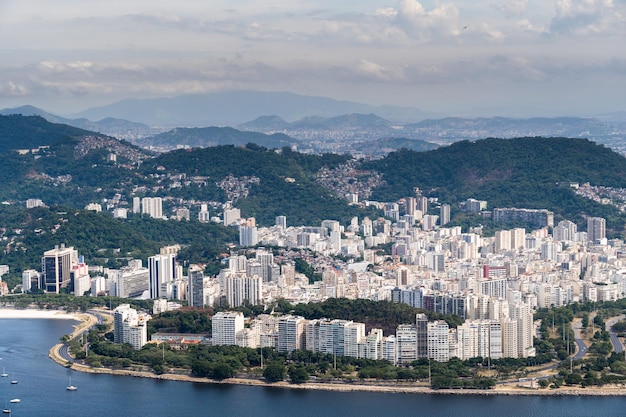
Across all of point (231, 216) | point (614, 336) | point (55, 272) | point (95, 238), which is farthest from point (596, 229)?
point (55, 272)

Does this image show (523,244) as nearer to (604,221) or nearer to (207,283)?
(604,221)

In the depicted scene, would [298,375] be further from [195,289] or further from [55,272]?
[55,272]

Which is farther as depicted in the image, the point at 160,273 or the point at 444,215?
the point at 444,215

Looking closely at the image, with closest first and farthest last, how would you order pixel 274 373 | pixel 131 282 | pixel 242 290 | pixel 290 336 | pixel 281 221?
pixel 274 373, pixel 290 336, pixel 242 290, pixel 131 282, pixel 281 221

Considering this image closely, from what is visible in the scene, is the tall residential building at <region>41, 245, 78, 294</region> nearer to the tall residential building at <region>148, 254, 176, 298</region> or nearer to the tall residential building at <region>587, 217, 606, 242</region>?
the tall residential building at <region>148, 254, 176, 298</region>

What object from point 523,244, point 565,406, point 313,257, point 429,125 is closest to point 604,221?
point 523,244

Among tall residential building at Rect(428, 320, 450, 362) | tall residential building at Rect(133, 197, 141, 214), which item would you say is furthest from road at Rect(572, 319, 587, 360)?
tall residential building at Rect(133, 197, 141, 214)
